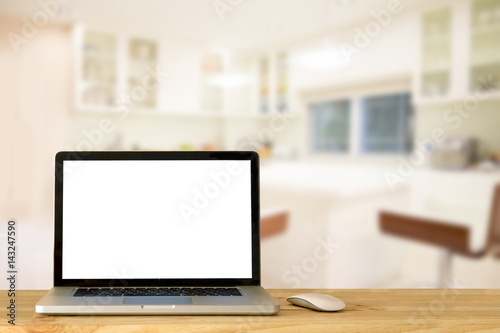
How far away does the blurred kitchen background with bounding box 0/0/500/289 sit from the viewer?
150 centimetres

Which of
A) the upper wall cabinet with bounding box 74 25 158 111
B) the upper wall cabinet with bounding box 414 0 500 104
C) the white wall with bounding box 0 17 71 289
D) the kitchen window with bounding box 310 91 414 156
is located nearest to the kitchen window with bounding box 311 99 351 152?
the kitchen window with bounding box 310 91 414 156

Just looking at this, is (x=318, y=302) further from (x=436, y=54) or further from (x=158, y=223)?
(x=436, y=54)

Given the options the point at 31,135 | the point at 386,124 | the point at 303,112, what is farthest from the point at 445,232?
the point at 31,135

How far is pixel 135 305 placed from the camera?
2.58 feet

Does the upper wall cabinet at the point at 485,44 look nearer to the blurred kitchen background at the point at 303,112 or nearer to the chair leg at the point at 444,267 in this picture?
the blurred kitchen background at the point at 303,112

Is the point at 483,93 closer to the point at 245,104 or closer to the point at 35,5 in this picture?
the point at 245,104

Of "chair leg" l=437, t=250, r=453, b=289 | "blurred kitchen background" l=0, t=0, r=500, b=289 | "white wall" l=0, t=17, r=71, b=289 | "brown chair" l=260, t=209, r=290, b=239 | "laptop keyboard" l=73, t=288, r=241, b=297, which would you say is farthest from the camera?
"chair leg" l=437, t=250, r=453, b=289

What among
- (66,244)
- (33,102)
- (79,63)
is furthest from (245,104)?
(66,244)

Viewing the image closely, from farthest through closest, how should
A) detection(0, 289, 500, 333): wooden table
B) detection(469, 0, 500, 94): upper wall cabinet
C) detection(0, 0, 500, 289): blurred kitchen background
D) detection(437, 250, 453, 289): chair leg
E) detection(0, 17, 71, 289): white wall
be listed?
detection(469, 0, 500, 94): upper wall cabinet < detection(437, 250, 453, 289): chair leg < detection(0, 0, 500, 289): blurred kitchen background < detection(0, 17, 71, 289): white wall < detection(0, 289, 500, 333): wooden table

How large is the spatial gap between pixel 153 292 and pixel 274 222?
97 centimetres

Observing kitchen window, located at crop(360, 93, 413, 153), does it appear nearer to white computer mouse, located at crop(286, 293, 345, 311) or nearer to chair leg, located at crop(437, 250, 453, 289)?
chair leg, located at crop(437, 250, 453, 289)

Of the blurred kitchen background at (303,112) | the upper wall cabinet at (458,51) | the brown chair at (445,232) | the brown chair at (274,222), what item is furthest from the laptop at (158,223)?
the upper wall cabinet at (458,51)

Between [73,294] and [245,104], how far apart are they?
1.35 m

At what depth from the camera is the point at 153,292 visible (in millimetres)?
869
